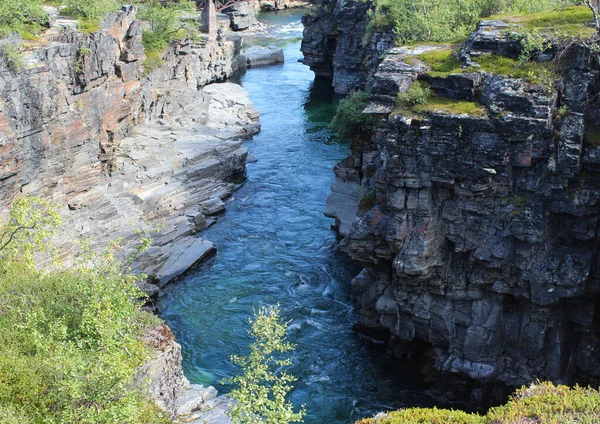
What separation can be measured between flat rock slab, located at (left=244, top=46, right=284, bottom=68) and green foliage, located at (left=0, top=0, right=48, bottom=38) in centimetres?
4281

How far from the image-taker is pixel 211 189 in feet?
158

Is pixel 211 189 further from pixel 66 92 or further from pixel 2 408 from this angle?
pixel 2 408

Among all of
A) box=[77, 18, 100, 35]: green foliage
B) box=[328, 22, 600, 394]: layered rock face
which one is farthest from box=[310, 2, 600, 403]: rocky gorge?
box=[77, 18, 100, 35]: green foliage

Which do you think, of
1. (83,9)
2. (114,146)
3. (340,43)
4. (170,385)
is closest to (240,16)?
(340,43)

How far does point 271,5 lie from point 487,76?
9214 cm

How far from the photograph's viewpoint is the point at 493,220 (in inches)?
1092

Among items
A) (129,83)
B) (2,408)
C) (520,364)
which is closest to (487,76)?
(520,364)

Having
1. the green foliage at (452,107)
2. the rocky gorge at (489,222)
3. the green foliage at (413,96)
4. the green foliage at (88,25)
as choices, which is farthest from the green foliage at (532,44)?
the green foliage at (88,25)

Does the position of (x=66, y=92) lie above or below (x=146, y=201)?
above

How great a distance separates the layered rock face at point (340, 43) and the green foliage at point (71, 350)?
3977 centimetres

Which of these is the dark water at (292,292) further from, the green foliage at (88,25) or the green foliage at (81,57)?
the green foliage at (88,25)

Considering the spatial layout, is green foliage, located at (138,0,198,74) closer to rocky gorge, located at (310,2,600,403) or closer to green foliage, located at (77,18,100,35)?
green foliage, located at (77,18,100,35)

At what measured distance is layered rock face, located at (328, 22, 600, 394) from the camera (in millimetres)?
26406

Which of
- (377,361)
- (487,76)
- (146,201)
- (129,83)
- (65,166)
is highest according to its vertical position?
(487,76)
